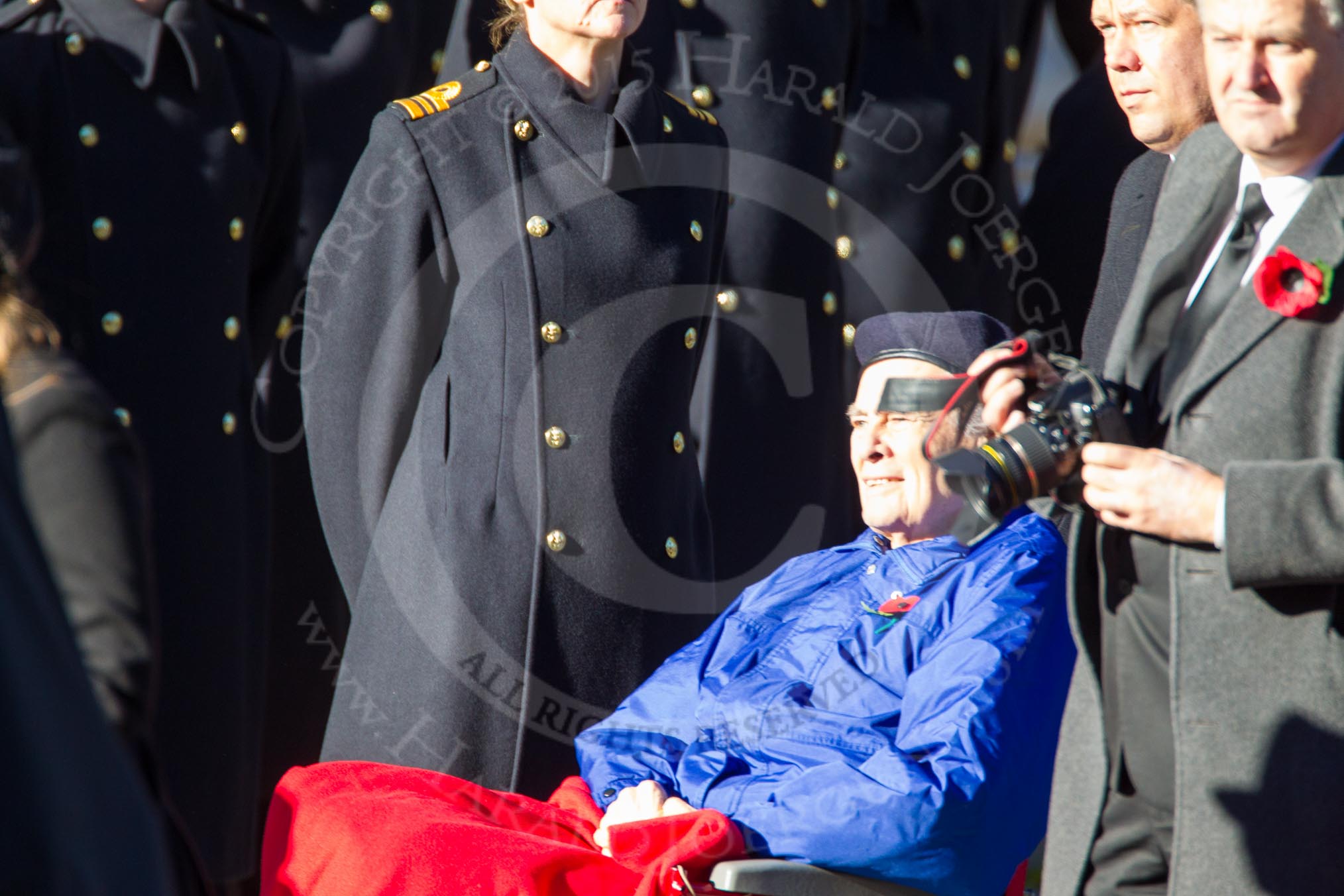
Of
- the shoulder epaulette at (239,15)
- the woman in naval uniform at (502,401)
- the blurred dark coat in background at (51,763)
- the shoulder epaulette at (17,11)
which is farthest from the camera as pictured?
the shoulder epaulette at (239,15)

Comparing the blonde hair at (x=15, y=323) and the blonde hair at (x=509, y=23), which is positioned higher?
the blonde hair at (x=509, y=23)

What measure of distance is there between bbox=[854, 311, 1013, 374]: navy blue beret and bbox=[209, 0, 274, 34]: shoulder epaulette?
4.88ft

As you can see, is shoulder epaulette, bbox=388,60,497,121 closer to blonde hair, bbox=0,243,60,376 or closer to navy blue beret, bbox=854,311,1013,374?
navy blue beret, bbox=854,311,1013,374

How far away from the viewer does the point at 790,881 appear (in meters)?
2.36

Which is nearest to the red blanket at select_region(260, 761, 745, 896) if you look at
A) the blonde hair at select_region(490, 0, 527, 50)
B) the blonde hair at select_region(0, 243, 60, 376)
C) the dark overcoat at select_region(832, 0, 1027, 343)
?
the blonde hair at select_region(0, 243, 60, 376)

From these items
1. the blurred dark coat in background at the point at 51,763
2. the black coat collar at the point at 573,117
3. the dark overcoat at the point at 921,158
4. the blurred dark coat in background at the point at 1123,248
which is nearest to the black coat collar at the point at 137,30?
the black coat collar at the point at 573,117

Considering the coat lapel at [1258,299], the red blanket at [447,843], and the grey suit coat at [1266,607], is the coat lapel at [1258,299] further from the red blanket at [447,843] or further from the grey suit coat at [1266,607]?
the red blanket at [447,843]

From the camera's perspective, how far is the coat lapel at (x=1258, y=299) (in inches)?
74.3

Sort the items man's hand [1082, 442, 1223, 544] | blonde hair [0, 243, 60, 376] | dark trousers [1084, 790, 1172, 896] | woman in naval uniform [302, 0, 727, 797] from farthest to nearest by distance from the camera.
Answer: woman in naval uniform [302, 0, 727, 797]
dark trousers [1084, 790, 1172, 896]
man's hand [1082, 442, 1223, 544]
blonde hair [0, 243, 60, 376]

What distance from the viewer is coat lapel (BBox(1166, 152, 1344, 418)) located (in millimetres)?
1887

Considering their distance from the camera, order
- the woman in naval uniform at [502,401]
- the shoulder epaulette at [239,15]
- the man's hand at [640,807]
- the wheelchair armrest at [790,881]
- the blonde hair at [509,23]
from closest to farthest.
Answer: the wheelchair armrest at [790,881], the man's hand at [640,807], the woman in naval uniform at [502,401], the blonde hair at [509,23], the shoulder epaulette at [239,15]

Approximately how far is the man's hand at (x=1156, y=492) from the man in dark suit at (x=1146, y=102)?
971 millimetres

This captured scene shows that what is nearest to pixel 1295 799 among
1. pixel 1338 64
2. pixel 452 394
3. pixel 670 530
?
pixel 1338 64

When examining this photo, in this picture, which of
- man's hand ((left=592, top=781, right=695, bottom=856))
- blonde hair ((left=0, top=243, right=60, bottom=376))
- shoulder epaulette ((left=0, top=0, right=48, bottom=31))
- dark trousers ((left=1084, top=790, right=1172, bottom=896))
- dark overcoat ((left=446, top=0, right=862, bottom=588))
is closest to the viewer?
blonde hair ((left=0, top=243, right=60, bottom=376))
